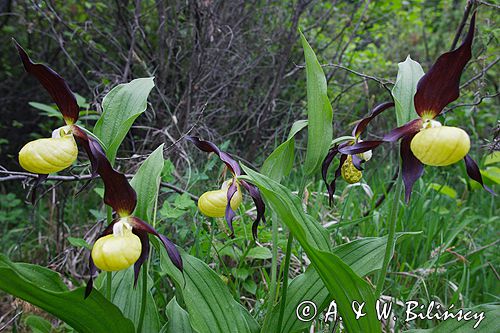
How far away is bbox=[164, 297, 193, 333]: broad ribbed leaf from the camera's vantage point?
1.21 meters

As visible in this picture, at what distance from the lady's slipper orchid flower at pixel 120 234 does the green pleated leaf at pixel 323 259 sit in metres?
0.24

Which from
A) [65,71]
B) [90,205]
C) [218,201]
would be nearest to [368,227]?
[218,201]

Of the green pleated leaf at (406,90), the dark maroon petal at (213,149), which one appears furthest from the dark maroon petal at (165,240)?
the green pleated leaf at (406,90)

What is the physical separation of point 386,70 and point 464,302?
262cm

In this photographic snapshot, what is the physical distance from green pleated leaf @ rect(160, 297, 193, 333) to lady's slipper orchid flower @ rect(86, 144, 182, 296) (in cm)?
22

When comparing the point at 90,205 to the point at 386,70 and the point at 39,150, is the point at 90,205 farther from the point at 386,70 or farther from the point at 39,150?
the point at 386,70

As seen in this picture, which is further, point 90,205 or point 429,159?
point 90,205

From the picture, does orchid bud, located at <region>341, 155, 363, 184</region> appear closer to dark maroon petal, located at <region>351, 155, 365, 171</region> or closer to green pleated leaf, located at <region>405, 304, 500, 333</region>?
dark maroon petal, located at <region>351, 155, 365, 171</region>

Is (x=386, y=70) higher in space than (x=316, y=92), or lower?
higher

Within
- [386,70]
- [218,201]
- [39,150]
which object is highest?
[386,70]

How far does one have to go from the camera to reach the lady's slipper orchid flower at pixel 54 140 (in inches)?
38.8

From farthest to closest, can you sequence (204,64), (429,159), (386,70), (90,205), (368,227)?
(386,70) → (90,205) → (204,64) → (368,227) → (429,159)

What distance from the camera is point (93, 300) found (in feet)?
3.42

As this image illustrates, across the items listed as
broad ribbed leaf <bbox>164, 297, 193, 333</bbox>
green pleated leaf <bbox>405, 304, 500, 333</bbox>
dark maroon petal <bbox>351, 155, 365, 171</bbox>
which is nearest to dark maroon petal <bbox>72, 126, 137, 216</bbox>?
broad ribbed leaf <bbox>164, 297, 193, 333</bbox>
